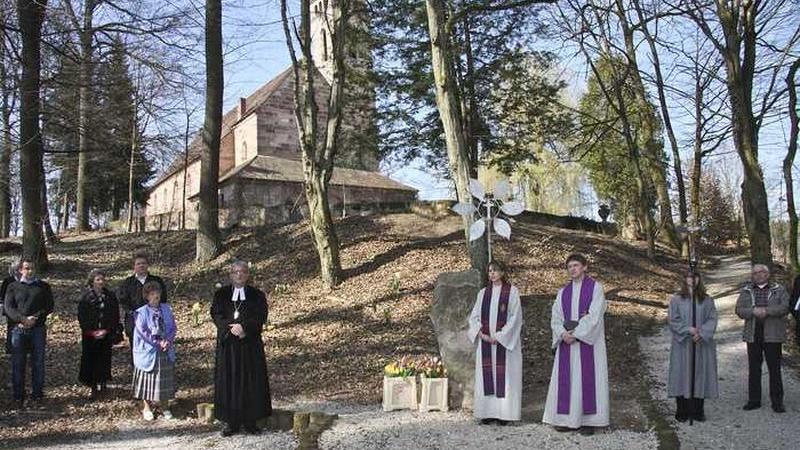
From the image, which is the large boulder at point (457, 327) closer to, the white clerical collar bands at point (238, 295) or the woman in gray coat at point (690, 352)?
the woman in gray coat at point (690, 352)

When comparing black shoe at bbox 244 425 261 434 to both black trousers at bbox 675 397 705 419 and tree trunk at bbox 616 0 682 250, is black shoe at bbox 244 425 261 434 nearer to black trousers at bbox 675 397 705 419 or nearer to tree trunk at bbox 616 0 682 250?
black trousers at bbox 675 397 705 419

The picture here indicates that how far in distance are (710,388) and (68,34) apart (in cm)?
1118

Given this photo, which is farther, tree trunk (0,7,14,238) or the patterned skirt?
tree trunk (0,7,14,238)

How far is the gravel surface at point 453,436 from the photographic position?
252 inches

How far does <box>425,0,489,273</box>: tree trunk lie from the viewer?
1030 cm

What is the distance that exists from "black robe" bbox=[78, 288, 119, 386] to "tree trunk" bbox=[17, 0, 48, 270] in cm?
495

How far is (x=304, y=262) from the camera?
15938 mm

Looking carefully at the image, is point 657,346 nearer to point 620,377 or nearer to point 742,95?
point 620,377

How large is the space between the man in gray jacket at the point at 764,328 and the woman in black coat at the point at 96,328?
24.6 feet

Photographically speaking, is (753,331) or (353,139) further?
(353,139)

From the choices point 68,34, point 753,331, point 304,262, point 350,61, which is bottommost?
point 753,331

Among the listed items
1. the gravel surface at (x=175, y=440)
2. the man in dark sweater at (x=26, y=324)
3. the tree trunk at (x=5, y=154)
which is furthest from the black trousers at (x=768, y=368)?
the tree trunk at (x=5, y=154)

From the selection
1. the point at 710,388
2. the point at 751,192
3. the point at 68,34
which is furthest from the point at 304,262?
the point at 710,388

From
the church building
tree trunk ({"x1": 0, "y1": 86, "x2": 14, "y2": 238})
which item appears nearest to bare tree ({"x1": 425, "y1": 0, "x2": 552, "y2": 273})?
tree trunk ({"x1": 0, "y1": 86, "x2": 14, "y2": 238})
